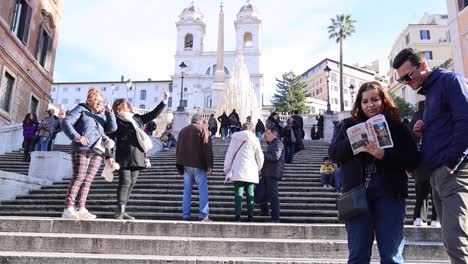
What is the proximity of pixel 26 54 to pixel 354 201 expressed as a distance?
21.0 metres

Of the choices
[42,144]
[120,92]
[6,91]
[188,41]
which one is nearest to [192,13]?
[188,41]

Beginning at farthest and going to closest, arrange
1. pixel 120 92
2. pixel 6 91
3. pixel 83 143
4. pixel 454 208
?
pixel 120 92 < pixel 6 91 < pixel 83 143 < pixel 454 208

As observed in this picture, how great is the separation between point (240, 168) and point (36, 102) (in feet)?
63.1

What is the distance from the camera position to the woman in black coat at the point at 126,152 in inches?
233

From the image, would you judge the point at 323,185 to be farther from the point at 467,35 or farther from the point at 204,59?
the point at 204,59

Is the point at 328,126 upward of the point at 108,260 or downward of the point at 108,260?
upward

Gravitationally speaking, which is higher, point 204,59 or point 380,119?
point 204,59

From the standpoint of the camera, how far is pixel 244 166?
6508 millimetres

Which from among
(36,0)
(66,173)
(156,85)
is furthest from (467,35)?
(156,85)

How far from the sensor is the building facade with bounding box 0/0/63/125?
1748 cm

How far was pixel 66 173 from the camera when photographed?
10.1m

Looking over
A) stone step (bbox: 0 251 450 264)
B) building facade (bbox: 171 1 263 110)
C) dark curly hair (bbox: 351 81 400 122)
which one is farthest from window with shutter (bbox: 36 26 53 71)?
building facade (bbox: 171 1 263 110)

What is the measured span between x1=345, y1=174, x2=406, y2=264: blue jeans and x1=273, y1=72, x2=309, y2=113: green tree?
56760 mm

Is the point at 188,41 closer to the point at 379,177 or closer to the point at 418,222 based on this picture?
the point at 418,222
